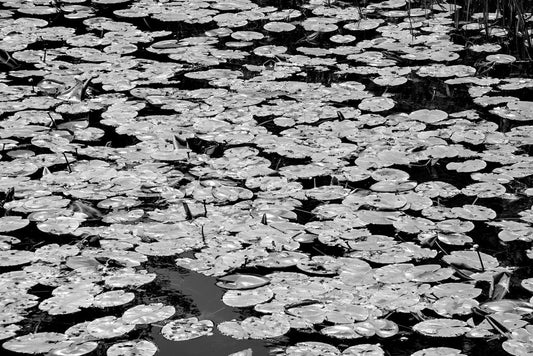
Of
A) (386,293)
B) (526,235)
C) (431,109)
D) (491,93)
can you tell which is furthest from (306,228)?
(491,93)


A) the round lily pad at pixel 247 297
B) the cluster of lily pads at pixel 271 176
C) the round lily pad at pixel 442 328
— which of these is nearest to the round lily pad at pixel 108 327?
the cluster of lily pads at pixel 271 176

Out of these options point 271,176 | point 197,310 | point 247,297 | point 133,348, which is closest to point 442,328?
point 247,297

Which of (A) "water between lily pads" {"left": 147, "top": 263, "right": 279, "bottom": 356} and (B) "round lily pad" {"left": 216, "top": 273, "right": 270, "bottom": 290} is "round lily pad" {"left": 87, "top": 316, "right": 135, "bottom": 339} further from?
(B) "round lily pad" {"left": 216, "top": 273, "right": 270, "bottom": 290}

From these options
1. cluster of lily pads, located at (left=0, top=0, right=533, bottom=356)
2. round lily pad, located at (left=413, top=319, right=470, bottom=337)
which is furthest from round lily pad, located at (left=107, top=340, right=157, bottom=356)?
round lily pad, located at (left=413, top=319, right=470, bottom=337)

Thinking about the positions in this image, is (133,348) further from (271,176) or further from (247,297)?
(271,176)

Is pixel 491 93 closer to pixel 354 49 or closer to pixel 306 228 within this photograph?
pixel 354 49

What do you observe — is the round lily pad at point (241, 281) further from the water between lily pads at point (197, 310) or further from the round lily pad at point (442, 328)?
the round lily pad at point (442, 328)
